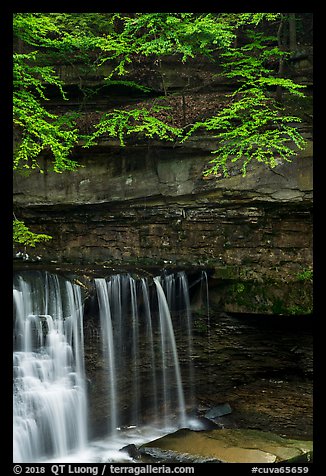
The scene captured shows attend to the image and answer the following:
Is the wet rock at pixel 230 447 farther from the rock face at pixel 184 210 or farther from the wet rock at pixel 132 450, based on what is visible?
the rock face at pixel 184 210

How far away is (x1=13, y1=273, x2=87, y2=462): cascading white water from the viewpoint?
743 cm

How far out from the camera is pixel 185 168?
10.9 metres

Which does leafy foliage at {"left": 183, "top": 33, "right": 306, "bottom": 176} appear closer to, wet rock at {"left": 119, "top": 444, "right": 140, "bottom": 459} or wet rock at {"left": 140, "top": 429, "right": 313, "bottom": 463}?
wet rock at {"left": 140, "top": 429, "right": 313, "bottom": 463}

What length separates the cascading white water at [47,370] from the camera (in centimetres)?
743

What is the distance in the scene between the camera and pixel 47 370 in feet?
25.3

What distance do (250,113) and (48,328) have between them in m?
5.83

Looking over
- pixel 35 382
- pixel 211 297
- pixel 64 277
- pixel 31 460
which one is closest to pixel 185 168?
pixel 211 297

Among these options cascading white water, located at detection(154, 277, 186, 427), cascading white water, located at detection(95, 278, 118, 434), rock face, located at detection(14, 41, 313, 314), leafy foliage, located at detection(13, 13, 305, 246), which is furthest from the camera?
rock face, located at detection(14, 41, 313, 314)

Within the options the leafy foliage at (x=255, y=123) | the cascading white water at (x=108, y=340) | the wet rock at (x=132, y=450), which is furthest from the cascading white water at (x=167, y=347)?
the leafy foliage at (x=255, y=123)

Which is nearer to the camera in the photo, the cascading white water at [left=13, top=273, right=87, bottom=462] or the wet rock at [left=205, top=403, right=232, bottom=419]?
the cascading white water at [left=13, top=273, right=87, bottom=462]

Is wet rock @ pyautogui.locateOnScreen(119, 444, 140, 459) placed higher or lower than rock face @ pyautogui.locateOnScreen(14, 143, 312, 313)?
lower

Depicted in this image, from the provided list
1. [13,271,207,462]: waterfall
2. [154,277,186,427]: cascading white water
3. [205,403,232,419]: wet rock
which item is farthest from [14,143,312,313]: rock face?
[205,403,232,419]: wet rock

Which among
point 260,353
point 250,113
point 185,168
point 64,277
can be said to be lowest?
point 260,353

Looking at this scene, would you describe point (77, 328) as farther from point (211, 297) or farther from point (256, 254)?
point (256, 254)
